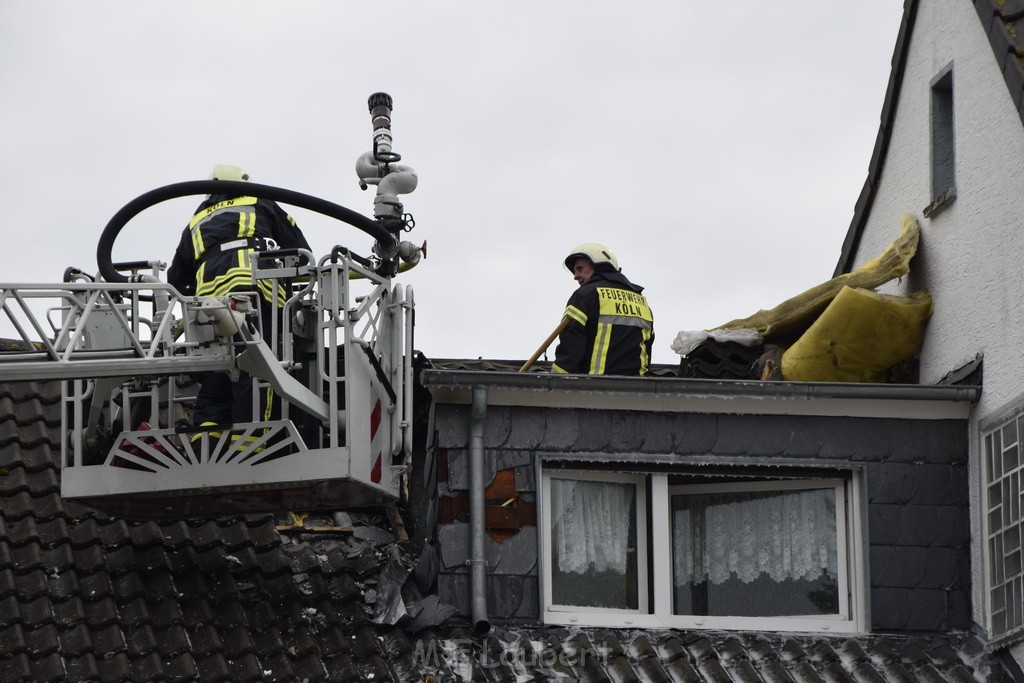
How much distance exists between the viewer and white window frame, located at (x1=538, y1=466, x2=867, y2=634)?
10.6m

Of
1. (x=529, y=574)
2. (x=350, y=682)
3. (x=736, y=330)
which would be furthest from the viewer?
(x=736, y=330)

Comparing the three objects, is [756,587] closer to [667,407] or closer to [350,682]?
[667,407]

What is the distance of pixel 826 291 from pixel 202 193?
418cm

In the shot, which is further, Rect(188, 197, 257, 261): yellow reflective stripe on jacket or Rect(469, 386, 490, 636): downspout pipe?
Rect(188, 197, 257, 261): yellow reflective stripe on jacket

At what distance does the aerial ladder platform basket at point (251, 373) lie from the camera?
31.7ft

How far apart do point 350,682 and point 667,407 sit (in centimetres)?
260

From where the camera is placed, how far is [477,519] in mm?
10523

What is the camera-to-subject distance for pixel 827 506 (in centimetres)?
1112

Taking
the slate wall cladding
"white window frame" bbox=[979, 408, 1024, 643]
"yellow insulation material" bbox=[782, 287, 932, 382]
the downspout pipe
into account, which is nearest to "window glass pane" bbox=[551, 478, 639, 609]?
the slate wall cladding

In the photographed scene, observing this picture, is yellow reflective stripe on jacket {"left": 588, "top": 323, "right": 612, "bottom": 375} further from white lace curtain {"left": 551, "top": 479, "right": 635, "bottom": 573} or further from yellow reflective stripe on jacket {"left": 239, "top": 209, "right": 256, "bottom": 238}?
yellow reflective stripe on jacket {"left": 239, "top": 209, "right": 256, "bottom": 238}

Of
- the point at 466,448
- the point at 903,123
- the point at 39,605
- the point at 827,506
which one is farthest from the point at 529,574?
the point at 903,123

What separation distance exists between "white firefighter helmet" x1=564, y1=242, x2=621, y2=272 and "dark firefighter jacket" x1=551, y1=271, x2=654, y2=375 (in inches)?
16.6

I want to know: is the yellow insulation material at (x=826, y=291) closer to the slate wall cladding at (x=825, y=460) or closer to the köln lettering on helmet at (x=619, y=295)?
the köln lettering on helmet at (x=619, y=295)

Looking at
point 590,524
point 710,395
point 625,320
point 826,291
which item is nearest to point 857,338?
point 826,291
